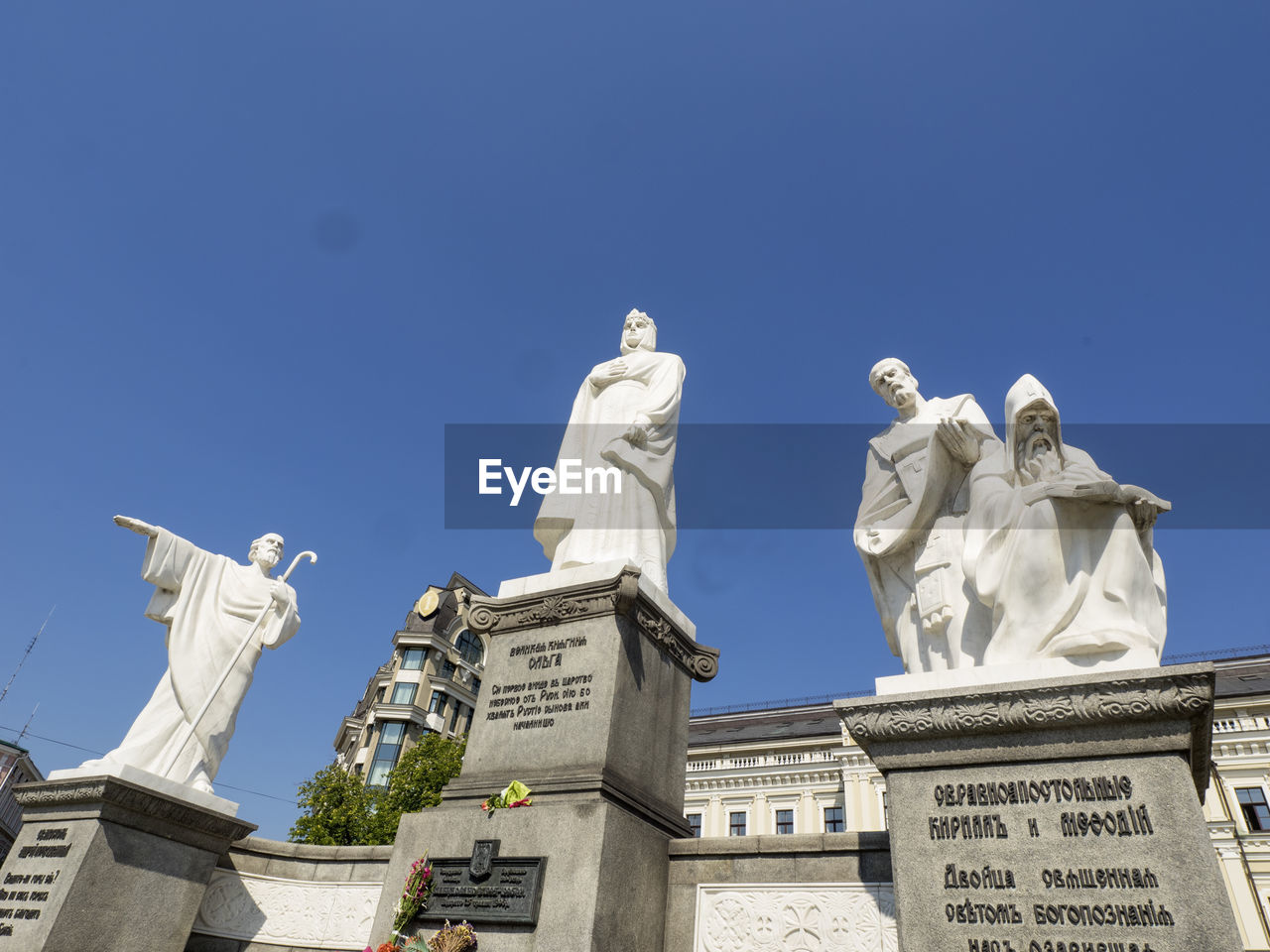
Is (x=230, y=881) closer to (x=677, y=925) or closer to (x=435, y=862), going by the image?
(x=435, y=862)

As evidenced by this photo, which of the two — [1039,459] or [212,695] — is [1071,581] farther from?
[212,695]

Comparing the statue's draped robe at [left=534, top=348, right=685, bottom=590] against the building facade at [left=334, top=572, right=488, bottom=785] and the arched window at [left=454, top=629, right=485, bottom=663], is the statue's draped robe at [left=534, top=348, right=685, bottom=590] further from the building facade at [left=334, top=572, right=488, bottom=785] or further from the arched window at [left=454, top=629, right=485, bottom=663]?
the arched window at [left=454, top=629, right=485, bottom=663]

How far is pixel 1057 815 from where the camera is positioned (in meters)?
4.17

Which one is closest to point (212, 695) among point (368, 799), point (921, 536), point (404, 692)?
point (921, 536)

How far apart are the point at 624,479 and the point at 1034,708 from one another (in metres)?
5.12

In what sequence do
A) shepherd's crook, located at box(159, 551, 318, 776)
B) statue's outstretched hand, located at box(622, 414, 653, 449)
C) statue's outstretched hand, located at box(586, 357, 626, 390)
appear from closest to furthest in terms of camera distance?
shepherd's crook, located at box(159, 551, 318, 776) < statue's outstretched hand, located at box(622, 414, 653, 449) < statue's outstretched hand, located at box(586, 357, 626, 390)

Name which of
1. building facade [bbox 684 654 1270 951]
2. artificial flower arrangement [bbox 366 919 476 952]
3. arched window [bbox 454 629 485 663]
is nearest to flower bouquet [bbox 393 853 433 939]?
artificial flower arrangement [bbox 366 919 476 952]

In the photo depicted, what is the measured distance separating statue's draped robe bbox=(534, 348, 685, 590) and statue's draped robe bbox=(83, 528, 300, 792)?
3.39 metres

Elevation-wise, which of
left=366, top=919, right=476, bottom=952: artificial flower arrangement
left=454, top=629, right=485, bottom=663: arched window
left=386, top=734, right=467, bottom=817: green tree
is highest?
left=454, top=629, right=485, bottom=663: arched window

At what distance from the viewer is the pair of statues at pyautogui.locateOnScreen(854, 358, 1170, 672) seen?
4680 mm

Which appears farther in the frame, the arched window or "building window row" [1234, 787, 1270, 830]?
the arched window

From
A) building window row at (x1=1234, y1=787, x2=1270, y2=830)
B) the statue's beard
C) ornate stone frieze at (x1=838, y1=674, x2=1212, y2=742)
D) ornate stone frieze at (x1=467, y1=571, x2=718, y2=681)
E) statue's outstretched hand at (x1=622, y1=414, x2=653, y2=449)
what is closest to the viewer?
ornate stone frieze at (x1=838, y1=674, x2=1212, y2=742)

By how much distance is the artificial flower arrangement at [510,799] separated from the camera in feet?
20.7

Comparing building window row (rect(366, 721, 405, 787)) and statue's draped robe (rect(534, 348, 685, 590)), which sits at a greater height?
building window row (rect(366, 721, 405, 787))
